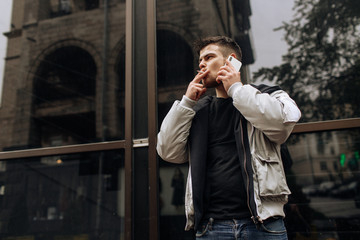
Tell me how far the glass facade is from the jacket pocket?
4.17ft

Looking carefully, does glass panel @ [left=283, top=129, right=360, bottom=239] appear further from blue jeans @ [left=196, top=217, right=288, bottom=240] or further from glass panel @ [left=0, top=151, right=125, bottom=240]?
glass panel @ [left=0, top=151, right=125, bottom=240]

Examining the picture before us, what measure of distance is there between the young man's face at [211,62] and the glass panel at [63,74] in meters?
1.53

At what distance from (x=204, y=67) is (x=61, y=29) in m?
2.74

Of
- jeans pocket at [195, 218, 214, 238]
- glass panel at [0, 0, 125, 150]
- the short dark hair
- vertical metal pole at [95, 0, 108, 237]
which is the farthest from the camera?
glass panel at [0, 0, 125, 150]

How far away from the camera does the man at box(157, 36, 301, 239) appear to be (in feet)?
5.65

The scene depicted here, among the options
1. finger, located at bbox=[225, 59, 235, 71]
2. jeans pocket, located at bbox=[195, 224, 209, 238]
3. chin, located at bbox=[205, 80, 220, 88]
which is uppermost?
finger, located at bbox=[225, 59, 235, 71]

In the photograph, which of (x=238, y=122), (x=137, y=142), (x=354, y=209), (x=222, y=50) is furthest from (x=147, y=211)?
(x=354, y=209)

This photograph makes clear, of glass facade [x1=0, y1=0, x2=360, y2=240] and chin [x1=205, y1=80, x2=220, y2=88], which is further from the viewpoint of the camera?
glass facade [x1=0, y1=0, x2=360, y2=240]

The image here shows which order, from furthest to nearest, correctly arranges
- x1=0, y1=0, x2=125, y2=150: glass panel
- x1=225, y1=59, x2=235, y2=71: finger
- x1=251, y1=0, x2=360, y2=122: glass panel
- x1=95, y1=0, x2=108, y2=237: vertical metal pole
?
x1=0, y1=0, x2=125, y2=150: glass panel → x1=95, y1=0, x2=108, y2=237: vertical metal pole → x1=251, y1=0, x2=360, y2=122: glass panel → x1=225, y1=59, x2=235, y2=71: finger

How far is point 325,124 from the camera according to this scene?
9.27 feet

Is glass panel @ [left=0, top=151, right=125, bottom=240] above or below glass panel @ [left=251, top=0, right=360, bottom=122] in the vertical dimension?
below

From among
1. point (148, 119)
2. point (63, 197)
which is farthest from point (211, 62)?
point (63, 197)

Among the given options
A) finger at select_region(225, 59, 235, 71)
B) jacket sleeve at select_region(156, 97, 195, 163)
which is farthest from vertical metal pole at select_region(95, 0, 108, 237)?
finger at select_region(225, 59, 235, 71)

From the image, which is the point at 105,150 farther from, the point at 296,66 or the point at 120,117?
the point at 296,66
